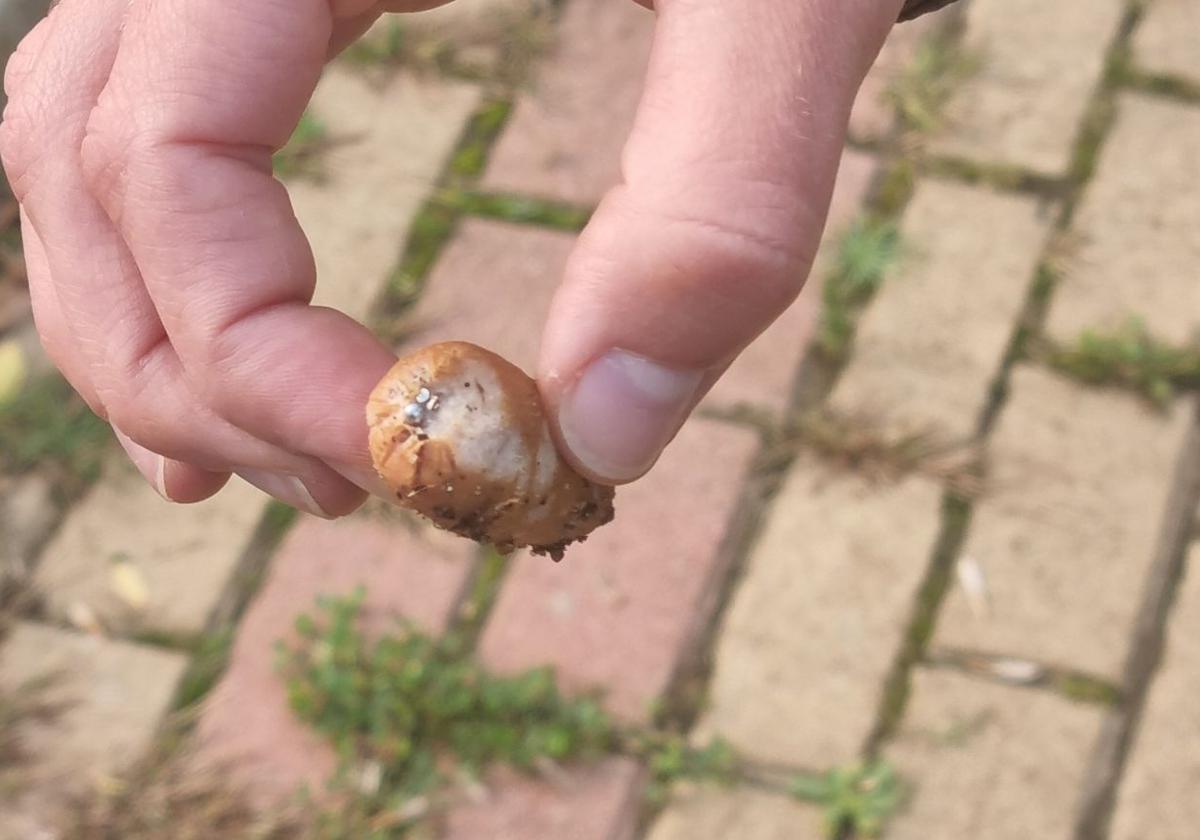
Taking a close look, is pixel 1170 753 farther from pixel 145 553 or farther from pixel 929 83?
pixel 145 553

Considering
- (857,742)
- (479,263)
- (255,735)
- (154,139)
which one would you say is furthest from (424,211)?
(154,139)

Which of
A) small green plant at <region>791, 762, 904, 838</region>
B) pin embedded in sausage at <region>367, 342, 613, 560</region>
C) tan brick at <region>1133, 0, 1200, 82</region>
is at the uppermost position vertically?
tan brick at <region>1133, 0, 1200, 82</region>

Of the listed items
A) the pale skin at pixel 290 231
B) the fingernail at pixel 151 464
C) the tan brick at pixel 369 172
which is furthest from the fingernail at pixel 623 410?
the tan brick at pixel 369 172

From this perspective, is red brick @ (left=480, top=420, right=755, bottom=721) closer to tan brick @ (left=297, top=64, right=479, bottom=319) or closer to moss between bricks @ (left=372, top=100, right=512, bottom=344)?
moss between bricks @ (left=372, top=100, right=512, bottom=344)

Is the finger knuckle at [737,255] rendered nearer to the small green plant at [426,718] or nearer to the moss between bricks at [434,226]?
the small green plant at [426,718]

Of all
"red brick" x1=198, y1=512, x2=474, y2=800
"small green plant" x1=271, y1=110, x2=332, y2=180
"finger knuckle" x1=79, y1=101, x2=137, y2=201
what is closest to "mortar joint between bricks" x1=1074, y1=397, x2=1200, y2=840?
"red brick" x1=198, y1=512, x2=474, y2=800

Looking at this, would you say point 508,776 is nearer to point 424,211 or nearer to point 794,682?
point 794,682

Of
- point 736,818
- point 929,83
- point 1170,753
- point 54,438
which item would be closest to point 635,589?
point 736,818
